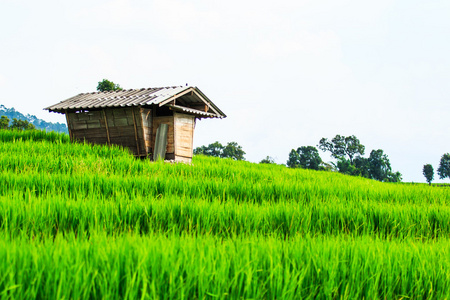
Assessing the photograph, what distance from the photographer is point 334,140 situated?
72.6 meters

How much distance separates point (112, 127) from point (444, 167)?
87779mm

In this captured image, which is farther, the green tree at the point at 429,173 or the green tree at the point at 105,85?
the green tree at the point at 429,173

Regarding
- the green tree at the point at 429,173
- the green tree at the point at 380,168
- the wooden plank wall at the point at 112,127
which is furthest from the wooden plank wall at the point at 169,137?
the green tree at the point at 429,173

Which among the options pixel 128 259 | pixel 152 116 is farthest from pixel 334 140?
pixel 128 259

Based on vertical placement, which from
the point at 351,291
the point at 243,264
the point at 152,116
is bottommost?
the point at 351,291

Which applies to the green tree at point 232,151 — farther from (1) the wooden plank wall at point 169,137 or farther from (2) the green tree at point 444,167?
(2) the green tree at point 444,167

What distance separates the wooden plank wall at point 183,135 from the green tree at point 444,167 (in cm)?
8369

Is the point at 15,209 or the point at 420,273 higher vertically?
the point at 15,209

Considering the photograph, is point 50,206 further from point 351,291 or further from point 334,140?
point 334,140

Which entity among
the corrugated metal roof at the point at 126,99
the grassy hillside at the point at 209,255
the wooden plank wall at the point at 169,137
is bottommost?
the grassy hillside at the point at 209,255

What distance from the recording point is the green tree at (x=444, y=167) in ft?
258

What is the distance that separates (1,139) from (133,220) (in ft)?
43.1

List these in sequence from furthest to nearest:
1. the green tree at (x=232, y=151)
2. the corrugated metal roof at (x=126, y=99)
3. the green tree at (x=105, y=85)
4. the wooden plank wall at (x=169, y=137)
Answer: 1. the green tree at (x=232, y=151)
2. the green tree at (x=105, y=85)
3. the wooden plank wall at (x=169, y=137)
4. the corrugated metal roof at (x=126, y=99)

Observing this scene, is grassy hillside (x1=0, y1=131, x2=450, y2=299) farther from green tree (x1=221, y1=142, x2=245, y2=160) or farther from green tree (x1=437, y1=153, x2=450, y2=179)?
green tree (x1=437, y1=153, x2=450, y2=179)
